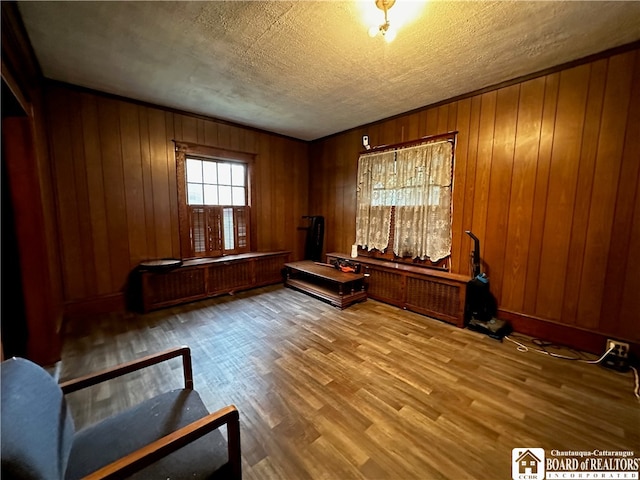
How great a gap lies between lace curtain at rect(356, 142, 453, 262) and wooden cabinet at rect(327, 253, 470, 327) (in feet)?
1.12

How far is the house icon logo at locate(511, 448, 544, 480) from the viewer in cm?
134

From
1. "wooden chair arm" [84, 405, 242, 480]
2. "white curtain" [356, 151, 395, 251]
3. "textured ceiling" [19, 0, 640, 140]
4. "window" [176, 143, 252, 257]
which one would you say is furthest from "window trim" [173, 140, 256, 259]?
"wooden chair arm" [84, 405, 242, 480]

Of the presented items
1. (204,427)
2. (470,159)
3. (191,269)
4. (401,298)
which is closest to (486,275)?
(401,298)

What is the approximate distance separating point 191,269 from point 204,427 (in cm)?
302

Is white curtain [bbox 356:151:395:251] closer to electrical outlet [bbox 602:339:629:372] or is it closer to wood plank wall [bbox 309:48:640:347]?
wood plank wall [bbox 309:48:640:347]

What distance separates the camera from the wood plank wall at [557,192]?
7.45 feet

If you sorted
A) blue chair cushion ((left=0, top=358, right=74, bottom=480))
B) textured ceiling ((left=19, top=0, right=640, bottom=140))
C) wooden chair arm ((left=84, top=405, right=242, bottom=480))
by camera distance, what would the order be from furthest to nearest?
textured ceiling ((left=19, top=0, right=640, bottom=140)), wooden chair arm ((left=84, top=405, right=242, bottom=480)), blue chair cushion ((left=0, top=358, right=74, bottom=480))

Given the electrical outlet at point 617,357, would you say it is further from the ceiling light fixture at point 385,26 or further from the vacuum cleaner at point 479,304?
the ceiling light fixture at point 385,26

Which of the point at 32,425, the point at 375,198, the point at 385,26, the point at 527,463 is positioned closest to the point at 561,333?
the point at 527,463

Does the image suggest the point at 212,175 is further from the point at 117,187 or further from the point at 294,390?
the point at 294,390

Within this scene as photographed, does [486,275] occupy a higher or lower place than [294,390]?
higher

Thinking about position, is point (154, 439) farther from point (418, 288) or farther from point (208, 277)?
point (418, 288)

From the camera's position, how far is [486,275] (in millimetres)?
3064

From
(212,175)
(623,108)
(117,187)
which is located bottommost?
(117,187)
